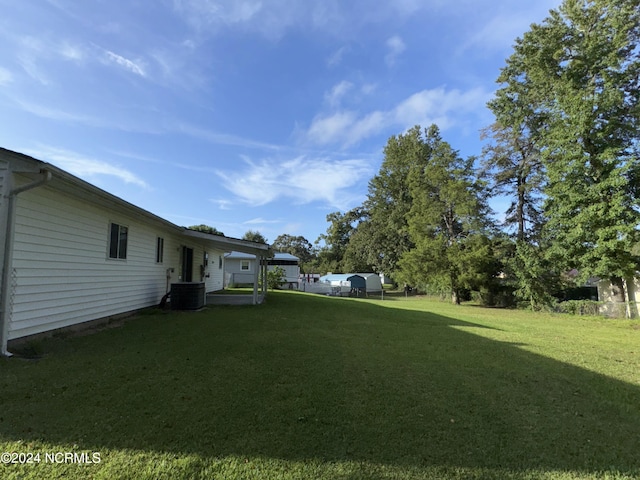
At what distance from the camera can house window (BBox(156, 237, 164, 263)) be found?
426 inches

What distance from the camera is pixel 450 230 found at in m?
22.7

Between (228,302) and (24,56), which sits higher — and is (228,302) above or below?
below

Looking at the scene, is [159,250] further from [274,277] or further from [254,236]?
[254,236]

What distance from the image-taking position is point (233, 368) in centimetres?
451

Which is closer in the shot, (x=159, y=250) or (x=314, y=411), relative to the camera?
(x=314, y=411)

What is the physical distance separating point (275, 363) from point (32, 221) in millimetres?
4559

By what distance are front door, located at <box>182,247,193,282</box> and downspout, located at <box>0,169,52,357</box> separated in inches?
350

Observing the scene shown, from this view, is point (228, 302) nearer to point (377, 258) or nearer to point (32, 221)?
point (32, 221)

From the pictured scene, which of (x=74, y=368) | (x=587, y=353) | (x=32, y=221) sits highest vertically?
(x=32, y=221)

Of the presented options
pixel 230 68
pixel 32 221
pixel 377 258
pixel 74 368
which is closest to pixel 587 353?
pixel 74 368

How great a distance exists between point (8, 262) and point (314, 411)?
15.9 ft

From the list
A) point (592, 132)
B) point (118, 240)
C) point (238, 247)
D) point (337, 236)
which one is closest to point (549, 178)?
point (592, 132)

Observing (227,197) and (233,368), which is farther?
(227,197)

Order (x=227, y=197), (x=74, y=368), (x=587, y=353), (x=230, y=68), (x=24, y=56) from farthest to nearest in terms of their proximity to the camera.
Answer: (x=227, y=197) < (x=230, y=68) < (x=24, y=56) < (x=587, y=353) < (x=74, y=368)
